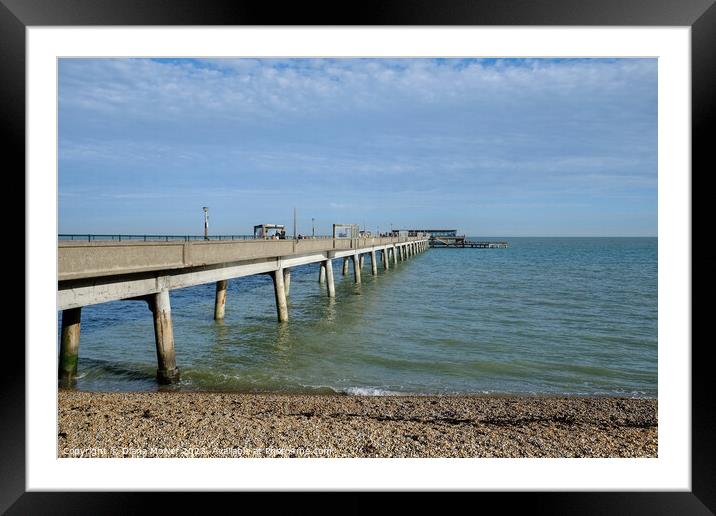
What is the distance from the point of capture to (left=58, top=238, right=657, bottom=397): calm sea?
10.2m

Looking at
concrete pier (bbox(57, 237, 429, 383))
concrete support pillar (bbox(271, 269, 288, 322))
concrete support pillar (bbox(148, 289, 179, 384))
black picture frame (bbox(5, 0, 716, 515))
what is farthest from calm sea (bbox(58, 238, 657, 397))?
black picture frame (bbox(5, 0, 716, 515))

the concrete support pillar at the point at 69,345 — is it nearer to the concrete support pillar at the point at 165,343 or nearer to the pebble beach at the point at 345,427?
the pebble beach at the point at 345,427

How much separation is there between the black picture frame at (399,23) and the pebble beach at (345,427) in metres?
1.16

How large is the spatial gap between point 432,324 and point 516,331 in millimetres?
3194

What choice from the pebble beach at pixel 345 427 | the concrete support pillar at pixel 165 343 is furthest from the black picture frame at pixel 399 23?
the concrete support pillar at pixel 165 343

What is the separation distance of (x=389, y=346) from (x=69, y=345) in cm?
854

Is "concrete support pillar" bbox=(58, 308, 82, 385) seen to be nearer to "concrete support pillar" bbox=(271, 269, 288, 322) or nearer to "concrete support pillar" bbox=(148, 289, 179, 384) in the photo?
"concrete support pillar" bbox=(148, 289, 179, 384)

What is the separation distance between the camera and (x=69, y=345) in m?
10.3

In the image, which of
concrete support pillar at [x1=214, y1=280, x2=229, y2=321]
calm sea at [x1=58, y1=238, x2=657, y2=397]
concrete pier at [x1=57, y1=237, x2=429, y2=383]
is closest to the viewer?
concrete pier at [x1=57, y1=237, x2=429, y2=383]

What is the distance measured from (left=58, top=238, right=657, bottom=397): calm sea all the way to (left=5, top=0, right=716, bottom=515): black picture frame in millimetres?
5833

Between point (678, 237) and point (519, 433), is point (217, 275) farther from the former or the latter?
point (678, 237)

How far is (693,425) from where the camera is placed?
3846mm

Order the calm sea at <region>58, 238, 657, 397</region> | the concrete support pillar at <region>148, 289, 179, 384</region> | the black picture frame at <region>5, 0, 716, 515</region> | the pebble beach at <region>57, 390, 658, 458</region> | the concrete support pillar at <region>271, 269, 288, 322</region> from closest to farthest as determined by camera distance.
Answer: the black picture frame at <region>5, 0, 716, 515</region> < the pebble beach at <region>57, 390, 658, 458</region> < the concrete support pillar at <region>148, 289, 179, 384</region> < the calm sea at <region>58, 238, 657, 397</region> < the concrete support pillar at <region>271, 269, 288, 322</region>

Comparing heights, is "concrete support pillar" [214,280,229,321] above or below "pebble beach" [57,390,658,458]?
above
